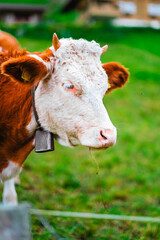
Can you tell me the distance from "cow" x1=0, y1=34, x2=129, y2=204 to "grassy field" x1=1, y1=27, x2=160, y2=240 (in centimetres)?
58

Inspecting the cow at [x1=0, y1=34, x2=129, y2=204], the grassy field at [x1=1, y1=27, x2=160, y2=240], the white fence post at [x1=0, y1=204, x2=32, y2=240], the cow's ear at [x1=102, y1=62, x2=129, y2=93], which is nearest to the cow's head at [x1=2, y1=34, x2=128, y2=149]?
the cow at [x1=0, y1=34, x2=129, y2=204]

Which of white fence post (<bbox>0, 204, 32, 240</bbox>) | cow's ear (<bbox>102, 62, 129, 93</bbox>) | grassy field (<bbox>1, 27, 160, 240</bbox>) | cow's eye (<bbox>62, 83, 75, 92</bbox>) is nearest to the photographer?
white fence post (<bbox>0, 204, 32, 240</bbox>)

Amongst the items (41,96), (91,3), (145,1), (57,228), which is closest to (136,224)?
(57,228)

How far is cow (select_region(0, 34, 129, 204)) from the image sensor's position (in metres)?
2.70

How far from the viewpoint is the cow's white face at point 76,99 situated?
8.74ft

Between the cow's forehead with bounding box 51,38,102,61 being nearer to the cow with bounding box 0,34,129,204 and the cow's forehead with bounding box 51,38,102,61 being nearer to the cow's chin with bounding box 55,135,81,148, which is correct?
the cow with bounding box 0,34,129,204

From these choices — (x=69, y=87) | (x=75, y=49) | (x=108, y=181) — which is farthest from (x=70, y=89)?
(x=108, y=181)

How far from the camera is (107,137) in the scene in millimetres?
2570

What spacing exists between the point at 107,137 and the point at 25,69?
91 centimetres

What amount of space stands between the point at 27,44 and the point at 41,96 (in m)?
12.7

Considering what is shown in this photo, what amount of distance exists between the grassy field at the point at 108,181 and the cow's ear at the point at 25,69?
41.4 inches

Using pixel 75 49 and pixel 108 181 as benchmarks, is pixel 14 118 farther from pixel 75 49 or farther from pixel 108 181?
pixel 108 181

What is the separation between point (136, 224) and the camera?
13.8 feet

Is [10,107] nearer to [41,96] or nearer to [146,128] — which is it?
[41,96]
